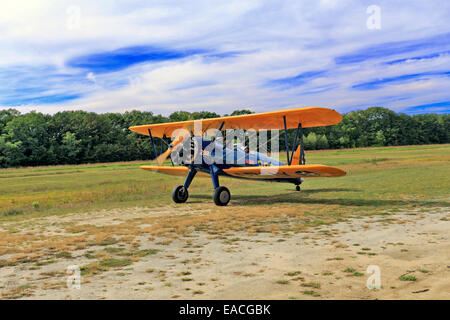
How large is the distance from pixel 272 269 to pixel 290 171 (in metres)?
7.14

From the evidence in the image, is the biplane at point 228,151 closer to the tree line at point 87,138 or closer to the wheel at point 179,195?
the wheel at point 179,195

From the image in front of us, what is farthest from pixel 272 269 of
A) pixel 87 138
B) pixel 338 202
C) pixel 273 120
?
pixel 87 138

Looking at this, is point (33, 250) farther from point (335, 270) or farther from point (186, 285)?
point (335, 270)

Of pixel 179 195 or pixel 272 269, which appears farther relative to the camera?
pixel 179 195

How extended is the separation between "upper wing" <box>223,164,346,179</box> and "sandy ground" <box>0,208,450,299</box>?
363 centimetres

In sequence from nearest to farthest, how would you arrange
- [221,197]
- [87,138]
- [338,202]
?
[338,202] → [221,197] → [87,138]

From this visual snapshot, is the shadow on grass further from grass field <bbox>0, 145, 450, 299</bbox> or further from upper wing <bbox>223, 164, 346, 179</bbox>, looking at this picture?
upper wing <bbox>223, 164, 346, 179</bbox>

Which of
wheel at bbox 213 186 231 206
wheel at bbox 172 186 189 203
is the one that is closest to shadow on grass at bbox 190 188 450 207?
wheel at bbox 213 186 231 206

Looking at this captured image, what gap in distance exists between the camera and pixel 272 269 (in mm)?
4832

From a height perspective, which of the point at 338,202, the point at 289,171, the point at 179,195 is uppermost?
the point at 289,171

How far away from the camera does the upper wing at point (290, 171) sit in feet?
35.4

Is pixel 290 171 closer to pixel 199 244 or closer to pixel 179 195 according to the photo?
pixel 179 195
